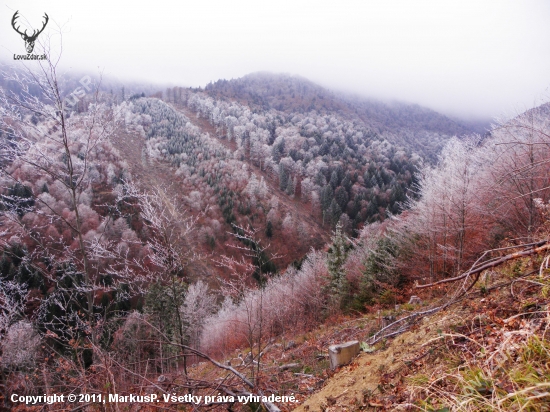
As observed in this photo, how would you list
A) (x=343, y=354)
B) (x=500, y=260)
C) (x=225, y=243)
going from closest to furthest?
(x=500, y=260) < (x=343, y=354) < (x=225, y=243)

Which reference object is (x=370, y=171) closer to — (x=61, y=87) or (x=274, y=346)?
(x=274, y=346)

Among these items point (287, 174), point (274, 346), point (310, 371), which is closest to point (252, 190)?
point (287, 174)

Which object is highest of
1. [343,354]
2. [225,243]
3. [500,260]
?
[500,260]

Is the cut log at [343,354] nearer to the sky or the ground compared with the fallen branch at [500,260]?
nearer to the ground

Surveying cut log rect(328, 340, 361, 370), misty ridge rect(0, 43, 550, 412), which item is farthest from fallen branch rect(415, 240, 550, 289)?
cut log rect(328, 340, 361, 370)

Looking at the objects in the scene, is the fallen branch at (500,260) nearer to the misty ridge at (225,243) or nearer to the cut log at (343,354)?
the misty ridge at (225,243)

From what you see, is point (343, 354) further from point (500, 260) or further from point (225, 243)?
point (225, 243)

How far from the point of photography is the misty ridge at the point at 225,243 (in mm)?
4195

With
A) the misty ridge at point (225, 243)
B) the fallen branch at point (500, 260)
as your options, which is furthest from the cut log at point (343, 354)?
the fallen branch at point (500, 260)

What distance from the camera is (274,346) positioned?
1392cm

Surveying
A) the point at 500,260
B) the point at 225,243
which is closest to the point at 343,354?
the point at 500,260

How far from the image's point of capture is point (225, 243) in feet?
71.6

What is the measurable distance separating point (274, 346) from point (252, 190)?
6837cm

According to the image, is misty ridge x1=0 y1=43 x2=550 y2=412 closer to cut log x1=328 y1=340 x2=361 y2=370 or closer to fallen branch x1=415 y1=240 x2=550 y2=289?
fallen branch x1=415 y1=240 x2=550 y2=289
